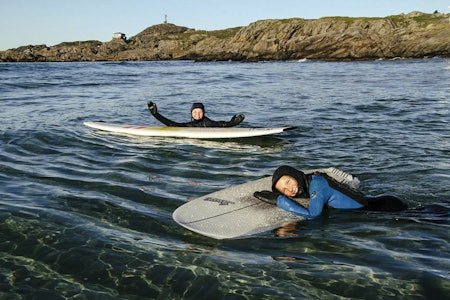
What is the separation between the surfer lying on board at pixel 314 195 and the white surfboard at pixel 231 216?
16 centimetres

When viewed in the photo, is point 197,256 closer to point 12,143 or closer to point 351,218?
point 351,218

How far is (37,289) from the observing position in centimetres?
474

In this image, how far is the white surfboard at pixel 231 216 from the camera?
20.0 ft

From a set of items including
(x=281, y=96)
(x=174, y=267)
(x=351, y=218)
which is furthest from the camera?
(x=281, y=96)

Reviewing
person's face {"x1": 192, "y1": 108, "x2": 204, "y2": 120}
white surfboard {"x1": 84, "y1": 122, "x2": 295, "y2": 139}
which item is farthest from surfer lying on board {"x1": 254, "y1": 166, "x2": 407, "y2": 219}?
person's face {"x1": 192, "y1": 108, "x2": 204, "y2": 120}

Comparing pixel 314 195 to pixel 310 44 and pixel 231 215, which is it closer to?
pixel 231 215

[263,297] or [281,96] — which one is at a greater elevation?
[281,96]

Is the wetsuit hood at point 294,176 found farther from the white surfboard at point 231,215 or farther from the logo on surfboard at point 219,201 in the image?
the logo on surfboard at point 219,201

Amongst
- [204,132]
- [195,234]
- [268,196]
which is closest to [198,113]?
[204,132]

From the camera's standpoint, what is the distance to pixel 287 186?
6.80m

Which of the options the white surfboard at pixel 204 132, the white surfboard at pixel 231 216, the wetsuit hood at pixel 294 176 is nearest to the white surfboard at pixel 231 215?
the white surfboard at pixel 231 216

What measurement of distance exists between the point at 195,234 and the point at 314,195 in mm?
1813

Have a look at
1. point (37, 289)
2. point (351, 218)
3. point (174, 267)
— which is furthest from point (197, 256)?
point (351, 218)

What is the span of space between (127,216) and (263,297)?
298cm
